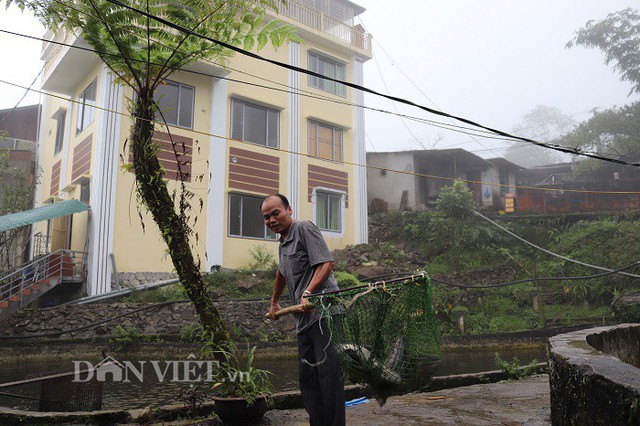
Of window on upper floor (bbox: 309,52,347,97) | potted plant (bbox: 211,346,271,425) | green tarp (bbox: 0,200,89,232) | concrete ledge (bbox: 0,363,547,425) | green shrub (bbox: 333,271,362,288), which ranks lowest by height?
concrete ledge (bbox: 0,363,547,425)

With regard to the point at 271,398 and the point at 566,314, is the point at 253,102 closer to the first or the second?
the point at 566,314

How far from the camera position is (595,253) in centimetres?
1786

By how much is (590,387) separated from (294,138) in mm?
16632

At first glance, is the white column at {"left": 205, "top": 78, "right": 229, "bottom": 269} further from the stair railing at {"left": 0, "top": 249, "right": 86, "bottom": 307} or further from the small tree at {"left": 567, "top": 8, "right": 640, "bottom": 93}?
the small tree at {"left": 567, "top": 8, "right": 640, "bottom": 93}

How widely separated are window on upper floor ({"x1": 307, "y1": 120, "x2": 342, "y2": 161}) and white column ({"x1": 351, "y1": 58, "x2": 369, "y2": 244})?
779 mm

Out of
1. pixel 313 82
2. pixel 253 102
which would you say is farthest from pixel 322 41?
pixel 253 102

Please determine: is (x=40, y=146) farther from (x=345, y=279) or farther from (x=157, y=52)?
(x=157, y=52)

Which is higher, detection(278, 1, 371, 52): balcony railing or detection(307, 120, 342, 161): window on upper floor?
detection(278, 1, 371, 52): balcony railing

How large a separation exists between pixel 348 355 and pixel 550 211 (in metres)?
22.2

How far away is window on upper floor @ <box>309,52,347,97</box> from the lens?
784 inches

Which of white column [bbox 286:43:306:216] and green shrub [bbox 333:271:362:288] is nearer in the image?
green shrub [bbox 333:271:362:288]

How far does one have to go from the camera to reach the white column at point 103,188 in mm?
14273

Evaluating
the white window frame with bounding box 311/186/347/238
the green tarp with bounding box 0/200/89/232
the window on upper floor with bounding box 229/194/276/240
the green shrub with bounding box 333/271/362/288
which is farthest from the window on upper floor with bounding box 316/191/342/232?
the green tarp with bounding box 0/200/89/232

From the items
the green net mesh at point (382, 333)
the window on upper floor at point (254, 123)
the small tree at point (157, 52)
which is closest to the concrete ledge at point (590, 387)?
the green net mesh at point (382, 333)
